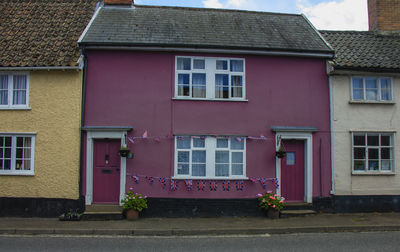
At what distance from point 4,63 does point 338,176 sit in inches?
456

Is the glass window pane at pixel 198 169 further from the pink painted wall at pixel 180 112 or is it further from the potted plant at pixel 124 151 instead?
the potted plant at pixel 124 151

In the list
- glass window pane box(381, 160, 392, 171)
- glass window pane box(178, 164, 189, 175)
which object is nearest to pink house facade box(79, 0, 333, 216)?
glass window pane box(178, 164, 189, 175)

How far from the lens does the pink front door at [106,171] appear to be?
1060 centimetres

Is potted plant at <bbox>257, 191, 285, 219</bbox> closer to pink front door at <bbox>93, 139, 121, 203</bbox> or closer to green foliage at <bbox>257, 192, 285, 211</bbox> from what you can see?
green foliage at <bbox>257, 192, 285, 211</bbox>

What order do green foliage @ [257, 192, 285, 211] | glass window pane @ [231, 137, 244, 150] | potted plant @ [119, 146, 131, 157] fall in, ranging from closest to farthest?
potted plant @ [119, 146, 131, 157] < green foliage @ [257, 192, 285, 211] < glass window pane @ [231, 137, 244, 150]

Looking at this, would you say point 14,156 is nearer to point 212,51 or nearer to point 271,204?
point 212,51

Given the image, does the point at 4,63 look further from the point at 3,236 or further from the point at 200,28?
the point at 200,28

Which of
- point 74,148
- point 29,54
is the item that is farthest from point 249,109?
point 29,54

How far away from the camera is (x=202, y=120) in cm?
1084

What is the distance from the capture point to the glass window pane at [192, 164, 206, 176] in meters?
10.7

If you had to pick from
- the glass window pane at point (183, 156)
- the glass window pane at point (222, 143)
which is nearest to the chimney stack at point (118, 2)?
the glass window pane at point (183, 156)

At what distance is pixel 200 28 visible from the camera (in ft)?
39.4

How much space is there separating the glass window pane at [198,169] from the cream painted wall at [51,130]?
376 centimetres

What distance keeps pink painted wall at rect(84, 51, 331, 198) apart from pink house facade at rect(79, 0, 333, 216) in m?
0.03
